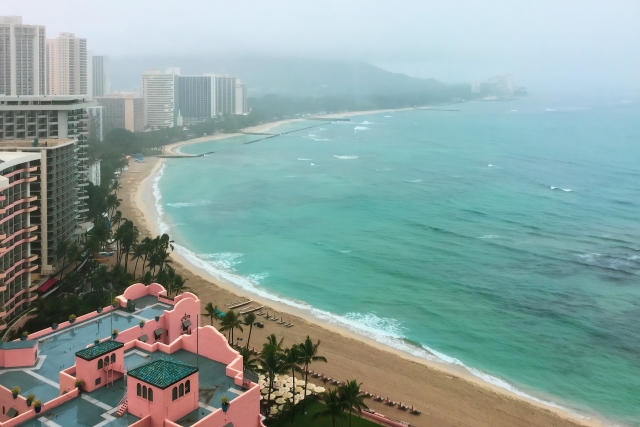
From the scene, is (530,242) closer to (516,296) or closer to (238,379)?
(516,296)

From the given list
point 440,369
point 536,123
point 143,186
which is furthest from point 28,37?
point 536,123

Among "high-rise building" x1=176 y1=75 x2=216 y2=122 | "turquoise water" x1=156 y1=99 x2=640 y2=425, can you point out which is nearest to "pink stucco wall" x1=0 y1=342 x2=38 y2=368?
"turquoise water" x1=156 y1=99 x2=640 y2=425

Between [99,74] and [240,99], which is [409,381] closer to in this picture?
[99,74]

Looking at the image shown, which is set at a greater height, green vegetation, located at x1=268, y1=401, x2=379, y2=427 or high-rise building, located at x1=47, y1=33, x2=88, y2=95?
high-rise building, located at x1=47, y1=33, x2=88, y2=95

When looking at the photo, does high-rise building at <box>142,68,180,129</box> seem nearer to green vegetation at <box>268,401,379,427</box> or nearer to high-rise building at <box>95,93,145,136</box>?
high-rise building at <box>95,93,145,136</box>

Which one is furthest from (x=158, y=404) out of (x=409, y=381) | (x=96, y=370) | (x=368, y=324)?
(x=368, y=324)

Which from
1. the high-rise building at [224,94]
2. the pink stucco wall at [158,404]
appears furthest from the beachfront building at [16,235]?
the high-rise building at [224,94]

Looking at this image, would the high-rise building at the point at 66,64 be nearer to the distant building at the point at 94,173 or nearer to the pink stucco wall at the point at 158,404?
the distant building at the point at 94,173
